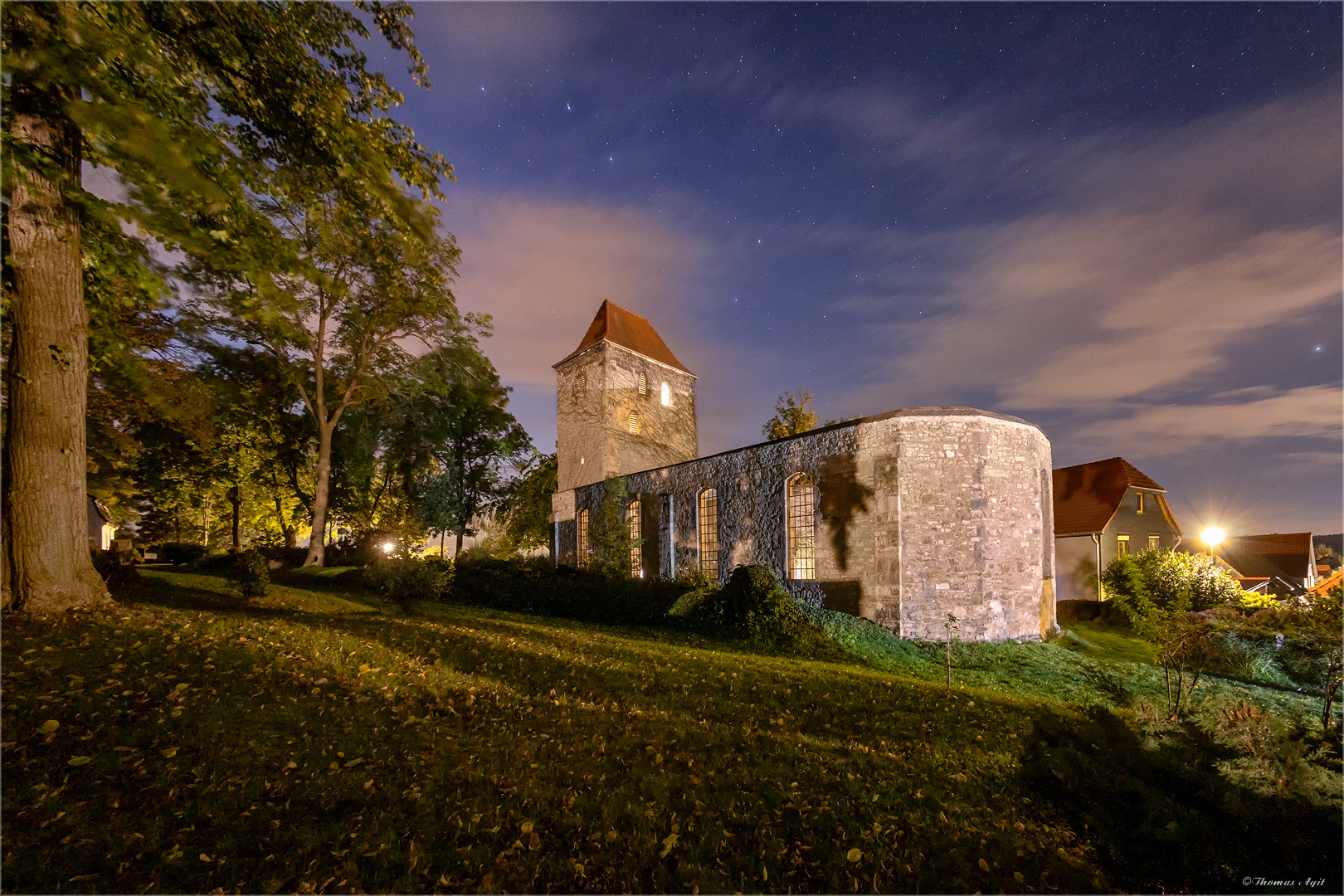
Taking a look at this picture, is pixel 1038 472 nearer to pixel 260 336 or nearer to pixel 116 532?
pixel 260 336

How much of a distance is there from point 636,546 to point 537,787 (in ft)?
54.9

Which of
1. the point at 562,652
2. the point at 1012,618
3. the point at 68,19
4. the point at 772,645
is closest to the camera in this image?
the point at 68,19

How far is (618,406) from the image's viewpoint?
2675 cm

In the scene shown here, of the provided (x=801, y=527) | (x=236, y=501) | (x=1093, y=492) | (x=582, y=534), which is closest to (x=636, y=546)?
(x=582, y=534)

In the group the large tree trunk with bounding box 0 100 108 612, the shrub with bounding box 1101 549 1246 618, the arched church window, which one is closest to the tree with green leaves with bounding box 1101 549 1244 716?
the shrub with bounding box 1101 549 1246 618

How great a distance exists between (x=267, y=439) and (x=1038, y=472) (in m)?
30.8

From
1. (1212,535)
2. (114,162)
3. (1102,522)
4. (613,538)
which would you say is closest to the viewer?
(114,162)

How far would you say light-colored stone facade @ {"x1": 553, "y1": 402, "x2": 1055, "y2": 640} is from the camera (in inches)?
523

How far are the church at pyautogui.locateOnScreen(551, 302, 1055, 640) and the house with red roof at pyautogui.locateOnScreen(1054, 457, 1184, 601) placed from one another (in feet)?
28.5

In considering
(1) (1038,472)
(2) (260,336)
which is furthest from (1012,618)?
(2) (260,336)

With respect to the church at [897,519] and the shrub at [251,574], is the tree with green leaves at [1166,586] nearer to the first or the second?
the church at [897,519]

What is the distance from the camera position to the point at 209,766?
3.60m

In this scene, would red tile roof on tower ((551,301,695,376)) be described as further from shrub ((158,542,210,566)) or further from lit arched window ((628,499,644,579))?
shrub ((158,542,210,566))

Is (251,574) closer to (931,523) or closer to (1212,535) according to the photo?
(931,523)
